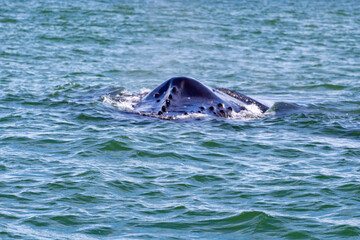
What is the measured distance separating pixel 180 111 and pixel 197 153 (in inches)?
102

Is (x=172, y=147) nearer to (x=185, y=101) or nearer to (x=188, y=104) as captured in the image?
(x=188, y=104)

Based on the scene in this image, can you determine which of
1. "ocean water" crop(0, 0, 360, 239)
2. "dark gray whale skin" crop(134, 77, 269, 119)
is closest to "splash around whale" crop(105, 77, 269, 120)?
"dark gray whale skin" crop(134, 77, 269, 119)

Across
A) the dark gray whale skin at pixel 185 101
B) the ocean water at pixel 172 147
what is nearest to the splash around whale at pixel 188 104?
the dark gray whale skin at pixel 185 101

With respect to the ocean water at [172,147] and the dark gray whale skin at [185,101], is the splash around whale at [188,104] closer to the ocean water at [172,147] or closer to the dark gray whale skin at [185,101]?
the dark gray whale skin at [185,101]

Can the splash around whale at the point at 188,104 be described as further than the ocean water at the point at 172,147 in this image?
Yes

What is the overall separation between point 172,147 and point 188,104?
2.53 meters

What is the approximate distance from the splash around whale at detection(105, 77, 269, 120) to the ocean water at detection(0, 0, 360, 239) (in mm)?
352

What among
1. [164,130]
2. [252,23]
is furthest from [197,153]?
[252,23]

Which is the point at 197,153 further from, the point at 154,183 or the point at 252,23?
the point at 252,23

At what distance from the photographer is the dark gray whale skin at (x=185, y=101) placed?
52.0ft

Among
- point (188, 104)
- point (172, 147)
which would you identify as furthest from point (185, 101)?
point (172, 147)

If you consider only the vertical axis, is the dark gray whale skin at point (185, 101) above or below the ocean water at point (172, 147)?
above

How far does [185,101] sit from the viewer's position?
1608 cm

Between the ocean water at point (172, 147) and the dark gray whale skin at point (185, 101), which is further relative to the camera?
the dark gray whale skin at point (185, 101)
